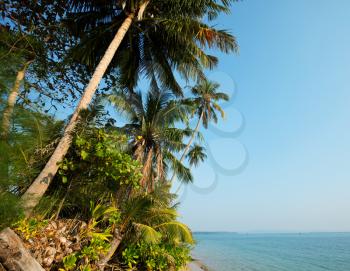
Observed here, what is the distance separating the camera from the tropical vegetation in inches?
175

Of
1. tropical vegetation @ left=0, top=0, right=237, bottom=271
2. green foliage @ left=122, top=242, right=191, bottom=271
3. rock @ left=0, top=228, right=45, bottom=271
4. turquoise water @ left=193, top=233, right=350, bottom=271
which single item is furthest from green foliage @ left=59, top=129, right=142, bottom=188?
turquoise water @ left=193, top=233, right=350, bottom=271

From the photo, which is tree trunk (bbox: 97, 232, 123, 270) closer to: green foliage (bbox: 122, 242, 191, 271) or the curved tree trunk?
green foliage (bbox: 122, 242, 191, 271)

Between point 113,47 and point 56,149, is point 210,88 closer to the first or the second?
point 113,47

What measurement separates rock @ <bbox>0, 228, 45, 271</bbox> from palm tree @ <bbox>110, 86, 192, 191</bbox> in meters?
5.16

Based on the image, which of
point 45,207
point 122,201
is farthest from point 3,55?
point 122,201

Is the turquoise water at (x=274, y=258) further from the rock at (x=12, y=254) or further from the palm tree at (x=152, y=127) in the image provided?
the rock at (x=12, y=254)

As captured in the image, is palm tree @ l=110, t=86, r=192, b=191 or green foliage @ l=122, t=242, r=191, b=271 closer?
green foliage @ l=122, t=242, r=191, b=271

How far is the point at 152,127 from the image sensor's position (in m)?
10.5

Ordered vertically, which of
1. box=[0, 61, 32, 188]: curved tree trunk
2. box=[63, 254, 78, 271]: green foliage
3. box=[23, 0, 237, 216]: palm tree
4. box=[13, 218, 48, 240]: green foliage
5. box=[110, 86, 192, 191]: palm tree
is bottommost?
box=[63, 254, 78, 271]: green foliage

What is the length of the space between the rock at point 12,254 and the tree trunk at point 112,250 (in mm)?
2867

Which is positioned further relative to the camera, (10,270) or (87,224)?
(87,224)

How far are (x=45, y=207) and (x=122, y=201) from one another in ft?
7.97

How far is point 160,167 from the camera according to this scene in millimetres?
10250

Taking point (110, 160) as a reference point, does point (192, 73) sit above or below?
above
